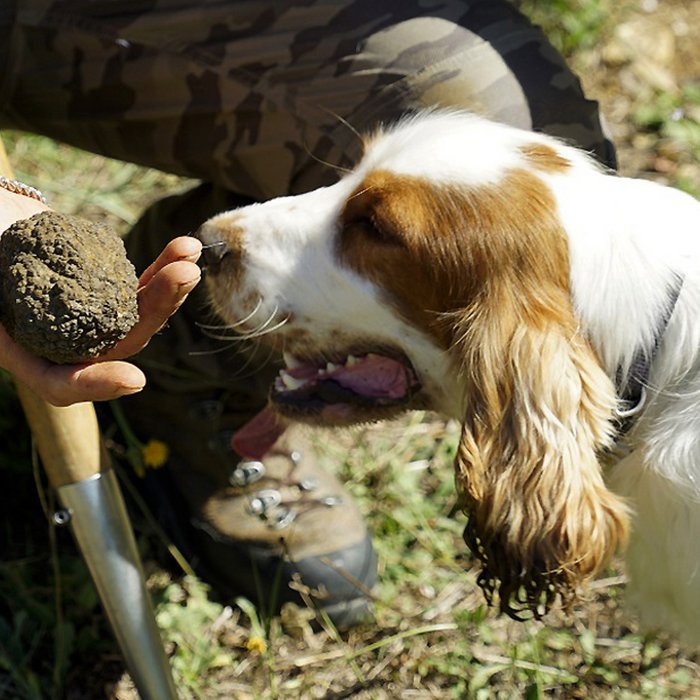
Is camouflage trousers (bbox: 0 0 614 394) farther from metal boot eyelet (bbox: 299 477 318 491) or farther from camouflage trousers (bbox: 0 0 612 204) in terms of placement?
metal boot eyelet (bbox: 299 477 318 491)

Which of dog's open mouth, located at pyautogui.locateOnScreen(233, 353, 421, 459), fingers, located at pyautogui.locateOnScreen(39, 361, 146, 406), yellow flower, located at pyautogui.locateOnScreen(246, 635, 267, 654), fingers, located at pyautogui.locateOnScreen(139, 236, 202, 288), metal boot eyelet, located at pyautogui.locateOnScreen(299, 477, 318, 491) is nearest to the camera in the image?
fingers, located at pyautogui.locateOnScreen(39, 361, 146, 406)

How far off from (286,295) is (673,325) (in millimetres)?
796

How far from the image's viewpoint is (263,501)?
2.88m

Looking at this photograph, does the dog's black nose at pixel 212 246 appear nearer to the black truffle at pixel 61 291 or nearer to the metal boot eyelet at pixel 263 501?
the black truffle at pixel 61 291

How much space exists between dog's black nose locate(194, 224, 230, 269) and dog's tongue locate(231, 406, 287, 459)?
0.48 meters

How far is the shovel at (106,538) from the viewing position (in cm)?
226

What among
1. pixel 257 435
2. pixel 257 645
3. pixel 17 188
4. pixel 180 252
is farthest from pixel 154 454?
pixel 180 252

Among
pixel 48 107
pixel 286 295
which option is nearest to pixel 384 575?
pixel 286 295

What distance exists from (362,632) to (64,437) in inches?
38.8

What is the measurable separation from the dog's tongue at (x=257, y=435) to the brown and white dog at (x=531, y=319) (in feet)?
1.69

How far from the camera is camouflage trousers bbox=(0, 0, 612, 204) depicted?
8.37 feet

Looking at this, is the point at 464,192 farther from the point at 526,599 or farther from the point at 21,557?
the point at 21,557

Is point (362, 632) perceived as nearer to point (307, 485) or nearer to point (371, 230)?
point (307, 485)

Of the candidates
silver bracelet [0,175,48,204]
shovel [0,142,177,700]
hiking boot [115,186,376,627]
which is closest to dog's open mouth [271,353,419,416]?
hiking boot [115,186,376,627]
